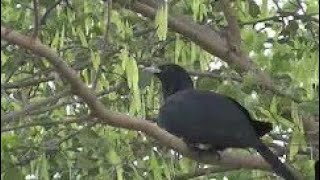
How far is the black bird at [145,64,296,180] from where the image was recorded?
3174mm

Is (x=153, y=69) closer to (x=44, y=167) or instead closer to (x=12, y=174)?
(x=44, y=167)

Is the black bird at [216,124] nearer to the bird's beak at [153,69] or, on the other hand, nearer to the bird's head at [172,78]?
the bird's beak at [153,69]

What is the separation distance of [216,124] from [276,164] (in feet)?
0.87

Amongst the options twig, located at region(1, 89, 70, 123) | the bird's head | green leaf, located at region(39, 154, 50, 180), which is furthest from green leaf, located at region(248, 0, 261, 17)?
twig, located at region(1, 89, 70, 123)

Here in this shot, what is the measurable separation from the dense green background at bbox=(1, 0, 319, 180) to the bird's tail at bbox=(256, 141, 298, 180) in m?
0.11

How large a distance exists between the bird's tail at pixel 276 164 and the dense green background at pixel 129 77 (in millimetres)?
113

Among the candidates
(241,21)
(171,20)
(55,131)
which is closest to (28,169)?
(55,131)

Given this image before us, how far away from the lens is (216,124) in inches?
127

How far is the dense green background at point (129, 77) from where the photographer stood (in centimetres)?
320

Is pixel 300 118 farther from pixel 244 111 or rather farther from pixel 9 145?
pixel 9 145

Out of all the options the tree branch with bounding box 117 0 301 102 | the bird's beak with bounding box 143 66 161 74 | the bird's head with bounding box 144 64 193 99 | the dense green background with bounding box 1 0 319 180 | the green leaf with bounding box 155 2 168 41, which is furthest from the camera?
the bird's head with bounding box 144 64 193 99

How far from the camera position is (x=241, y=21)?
3.87 metres

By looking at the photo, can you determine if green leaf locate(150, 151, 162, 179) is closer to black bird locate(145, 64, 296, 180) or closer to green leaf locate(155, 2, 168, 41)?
black bird locate(145, 64, 296, 180)

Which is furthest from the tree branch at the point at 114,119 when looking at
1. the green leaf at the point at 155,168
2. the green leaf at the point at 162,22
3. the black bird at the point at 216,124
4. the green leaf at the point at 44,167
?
the green leaf at the point at 44,167
